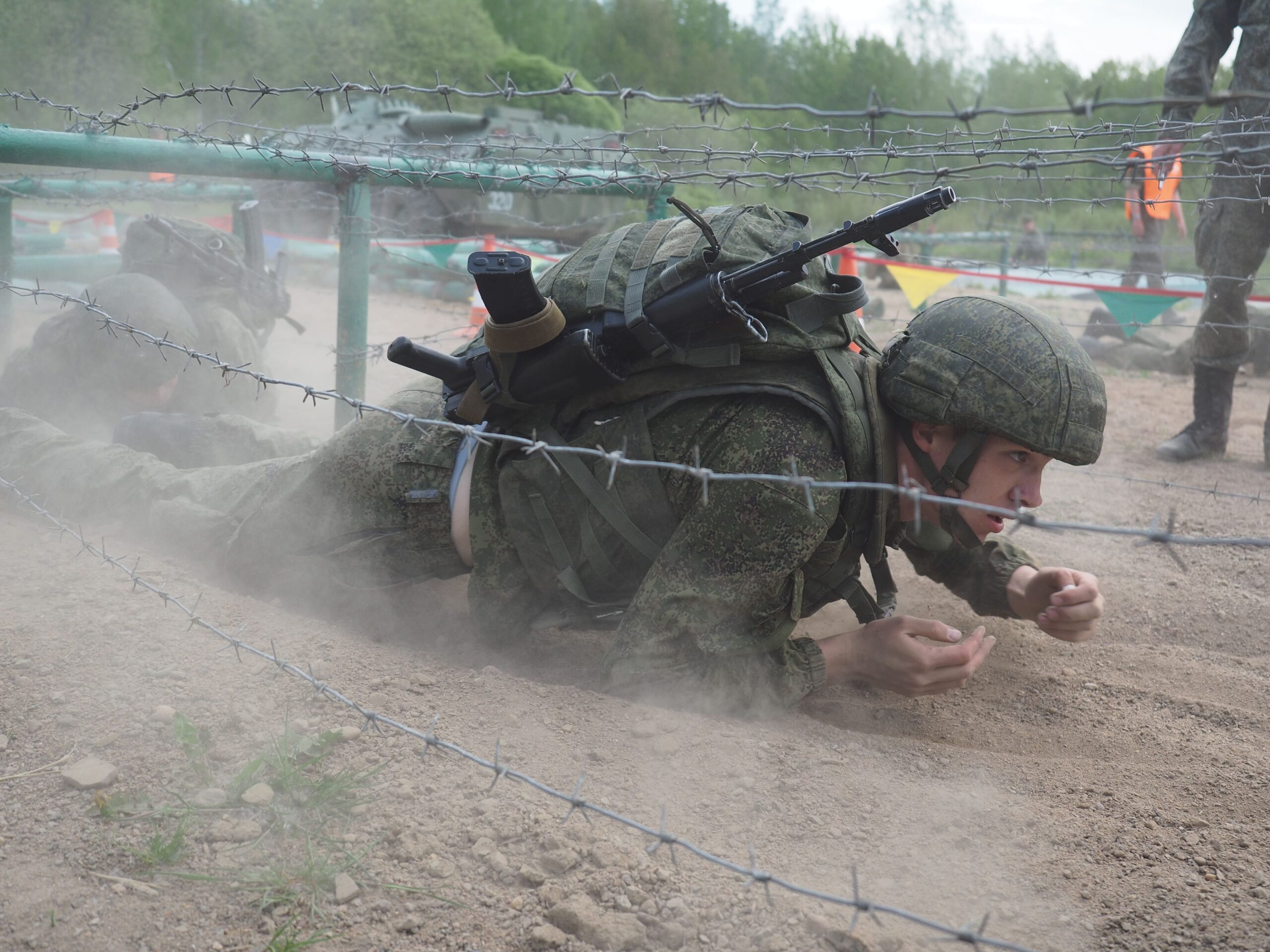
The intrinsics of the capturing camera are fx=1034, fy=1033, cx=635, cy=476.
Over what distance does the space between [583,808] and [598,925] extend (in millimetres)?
219

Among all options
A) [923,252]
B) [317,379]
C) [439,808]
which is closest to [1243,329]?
[439,808]

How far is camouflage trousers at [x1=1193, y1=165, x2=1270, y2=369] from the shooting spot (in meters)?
5.06

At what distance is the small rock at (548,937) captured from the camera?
162cm

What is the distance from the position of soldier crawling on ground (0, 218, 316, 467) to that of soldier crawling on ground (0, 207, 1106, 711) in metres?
1.26

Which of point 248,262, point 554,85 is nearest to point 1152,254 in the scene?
point 554,85

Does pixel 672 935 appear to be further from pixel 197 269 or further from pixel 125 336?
pixel 197 269

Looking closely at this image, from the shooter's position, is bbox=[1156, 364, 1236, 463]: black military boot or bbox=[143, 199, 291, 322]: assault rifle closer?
bbox=[143, 199, 291, 322]: assault rifle

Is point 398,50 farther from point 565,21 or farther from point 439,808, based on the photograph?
point 439,808

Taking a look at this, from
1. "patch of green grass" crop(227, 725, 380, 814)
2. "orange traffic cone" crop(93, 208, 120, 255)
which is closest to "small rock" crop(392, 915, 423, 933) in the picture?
"patch of green grass" crop(227, 725, 380, 814)

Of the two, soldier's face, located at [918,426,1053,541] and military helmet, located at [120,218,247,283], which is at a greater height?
military helmet, located at [120,218,247,283]

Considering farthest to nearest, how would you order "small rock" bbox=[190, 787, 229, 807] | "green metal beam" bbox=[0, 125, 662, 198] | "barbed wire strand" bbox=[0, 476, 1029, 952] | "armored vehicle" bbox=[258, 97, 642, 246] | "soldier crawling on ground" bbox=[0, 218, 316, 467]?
"armored vehicle" bbox=[258, 97, 642, 246] → "soldier crawling on ground" bbox=[0, 218, 316, 467] → "green metal beam" bbox=[0, 125, 662, 198] → "small rock" bbox=[190, 787, 229, 807] → "barbed wire strand" bbox=[0, 476, 1029, 952]

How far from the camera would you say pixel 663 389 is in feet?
7.56

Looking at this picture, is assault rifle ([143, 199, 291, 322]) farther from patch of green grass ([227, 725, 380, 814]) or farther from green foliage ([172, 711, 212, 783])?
patch of green grass ([227, 725, 380, 814])

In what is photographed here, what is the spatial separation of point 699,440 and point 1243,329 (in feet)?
13.6
